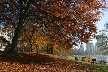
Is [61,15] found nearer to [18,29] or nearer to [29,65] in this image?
[18,29]

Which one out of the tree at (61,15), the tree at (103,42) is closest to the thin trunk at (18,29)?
the tree at (61,15)

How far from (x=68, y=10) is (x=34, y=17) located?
15.8ft

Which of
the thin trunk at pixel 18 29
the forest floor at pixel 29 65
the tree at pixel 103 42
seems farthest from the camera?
the tree at pixel 103 42

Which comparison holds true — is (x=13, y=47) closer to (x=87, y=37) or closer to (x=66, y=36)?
(x=66, y=36)

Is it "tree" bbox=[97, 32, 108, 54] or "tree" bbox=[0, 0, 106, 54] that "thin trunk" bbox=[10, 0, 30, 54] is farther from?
"tree" bbox=[97, 32, 108, 54]

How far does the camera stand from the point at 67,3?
25438mm

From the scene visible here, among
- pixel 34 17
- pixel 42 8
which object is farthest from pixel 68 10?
pixel 34 17

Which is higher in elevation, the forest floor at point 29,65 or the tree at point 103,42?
the tree at point 103,42

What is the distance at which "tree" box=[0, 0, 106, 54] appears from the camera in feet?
83.0

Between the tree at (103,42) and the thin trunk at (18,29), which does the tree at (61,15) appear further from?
the tree at (103,42)

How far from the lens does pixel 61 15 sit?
25.6 m

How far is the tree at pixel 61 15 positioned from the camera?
2531cm

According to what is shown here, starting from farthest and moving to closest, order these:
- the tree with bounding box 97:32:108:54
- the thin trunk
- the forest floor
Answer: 1. the tree with bounding box 97:32:108:54
2. the thin trunk
3. the forest floor

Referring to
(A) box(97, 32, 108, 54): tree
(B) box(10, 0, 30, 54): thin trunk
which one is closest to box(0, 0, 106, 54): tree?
(B) box(10, 0, 30, 54): thin trunk
